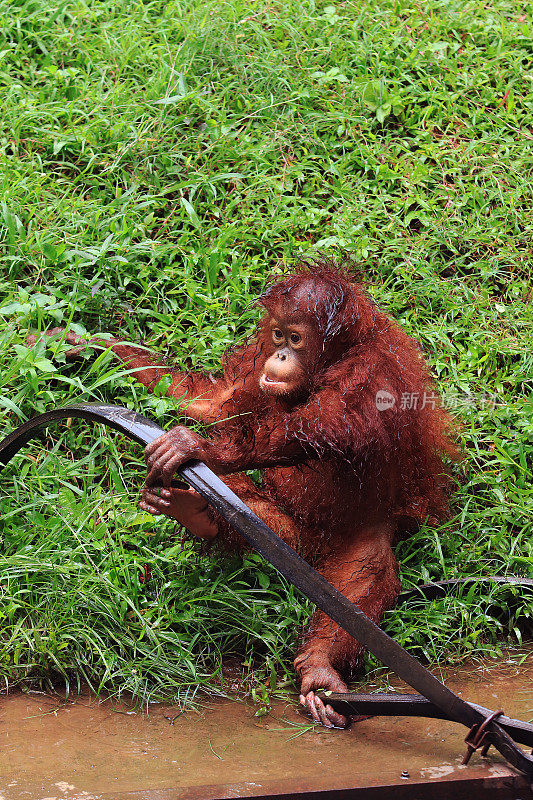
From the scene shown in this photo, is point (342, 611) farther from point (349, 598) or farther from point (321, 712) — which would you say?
point (349, 598)

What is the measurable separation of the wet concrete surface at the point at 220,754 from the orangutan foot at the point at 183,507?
54cm

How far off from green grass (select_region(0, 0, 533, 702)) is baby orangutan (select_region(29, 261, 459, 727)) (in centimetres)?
18

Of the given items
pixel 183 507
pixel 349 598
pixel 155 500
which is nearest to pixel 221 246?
pixel 183 507

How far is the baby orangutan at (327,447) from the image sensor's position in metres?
2.57

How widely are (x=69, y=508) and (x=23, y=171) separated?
1.75 m

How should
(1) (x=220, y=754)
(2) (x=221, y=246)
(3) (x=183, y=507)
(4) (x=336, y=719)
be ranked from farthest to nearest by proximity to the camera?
(2) (x=221, y=246), (3) (x=183, y=507), (4) (x=336, y=719), (1) (x=220, y=754)

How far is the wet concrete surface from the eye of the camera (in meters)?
2.03

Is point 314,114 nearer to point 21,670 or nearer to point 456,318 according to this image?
point 456,318

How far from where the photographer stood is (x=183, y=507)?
9.01 feet

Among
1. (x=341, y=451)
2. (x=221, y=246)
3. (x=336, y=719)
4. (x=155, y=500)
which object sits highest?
(x=221, y=246)

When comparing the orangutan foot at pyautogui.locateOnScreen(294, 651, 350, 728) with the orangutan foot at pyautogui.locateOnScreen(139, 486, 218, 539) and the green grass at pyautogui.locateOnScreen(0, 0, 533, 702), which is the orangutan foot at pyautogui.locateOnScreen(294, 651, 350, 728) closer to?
the green grass at pyautogui.locateOnScreen(0, 0, 533, 702)

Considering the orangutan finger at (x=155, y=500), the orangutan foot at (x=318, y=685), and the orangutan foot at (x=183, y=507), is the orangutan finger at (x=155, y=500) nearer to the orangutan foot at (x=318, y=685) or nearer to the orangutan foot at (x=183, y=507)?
the orangutan foot at (x=183, y=507)

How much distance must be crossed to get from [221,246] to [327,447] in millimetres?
1547

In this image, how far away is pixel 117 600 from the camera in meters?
2.74
